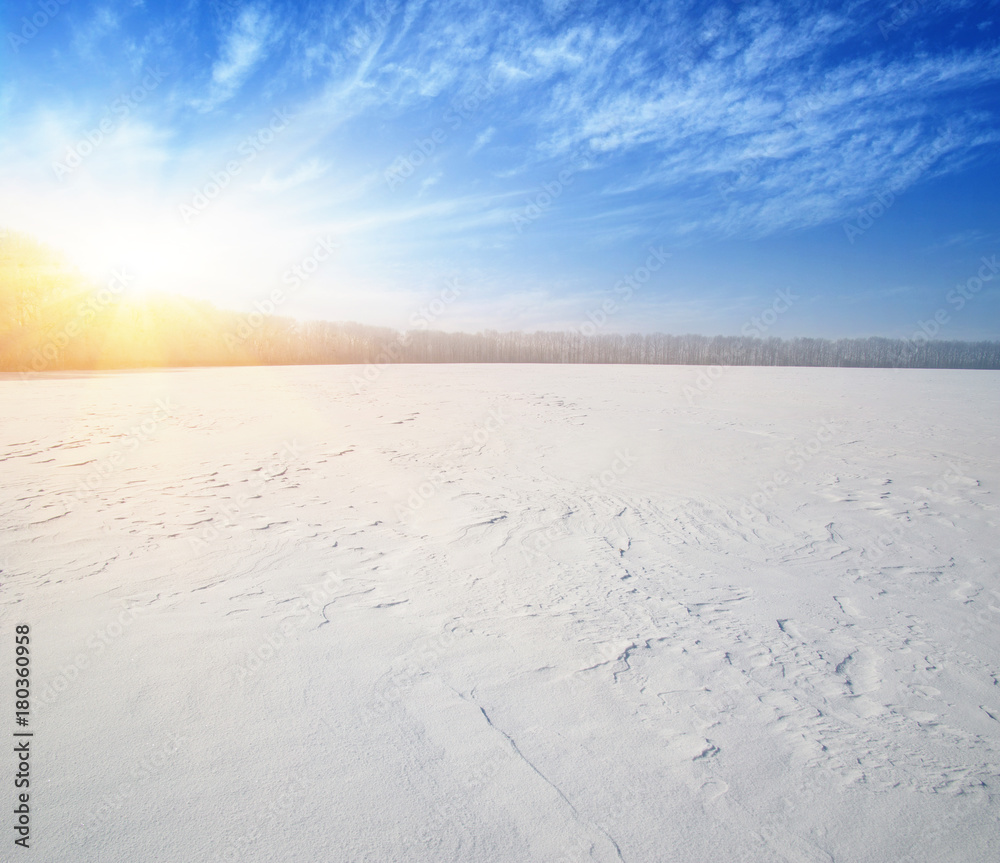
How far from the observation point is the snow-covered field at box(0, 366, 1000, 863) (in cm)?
202

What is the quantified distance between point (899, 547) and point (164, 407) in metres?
13.1

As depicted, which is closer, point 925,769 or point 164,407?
point 925,769

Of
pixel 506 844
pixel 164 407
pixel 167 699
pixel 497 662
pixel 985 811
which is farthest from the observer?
pixel 164 407

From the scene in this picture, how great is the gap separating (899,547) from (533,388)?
41.4 feet

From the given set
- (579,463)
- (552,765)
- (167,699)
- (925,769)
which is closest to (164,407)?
(579,463)

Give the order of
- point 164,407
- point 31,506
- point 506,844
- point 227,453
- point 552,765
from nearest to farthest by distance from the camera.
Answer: point 506,844 < point 552,765 < point 31,506 < point 227,453 < point 164,407

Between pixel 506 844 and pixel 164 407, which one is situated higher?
pixel 164 407

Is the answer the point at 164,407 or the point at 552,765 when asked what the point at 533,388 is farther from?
the point at 552,765

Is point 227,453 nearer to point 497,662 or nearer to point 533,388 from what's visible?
point 497,662

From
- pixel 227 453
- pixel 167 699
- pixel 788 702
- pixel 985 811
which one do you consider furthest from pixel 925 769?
pixel 227 453

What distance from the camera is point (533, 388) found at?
17.0 meters

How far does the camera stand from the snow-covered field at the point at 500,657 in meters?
2.02

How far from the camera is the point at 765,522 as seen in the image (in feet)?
18.5

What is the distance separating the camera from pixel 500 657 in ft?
10.3
